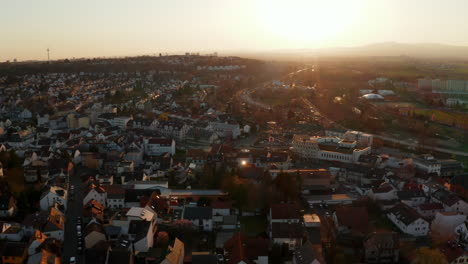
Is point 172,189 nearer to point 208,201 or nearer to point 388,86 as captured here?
point 208,201

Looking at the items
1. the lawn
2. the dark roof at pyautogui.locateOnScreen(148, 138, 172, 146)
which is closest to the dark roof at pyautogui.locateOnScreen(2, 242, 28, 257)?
the lawn

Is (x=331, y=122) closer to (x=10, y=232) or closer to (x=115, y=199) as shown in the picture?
(x=115, y=199)

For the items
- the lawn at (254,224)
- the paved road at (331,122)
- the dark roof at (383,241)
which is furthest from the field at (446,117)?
the lawn at (254,224)

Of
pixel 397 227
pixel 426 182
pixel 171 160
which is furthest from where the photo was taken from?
pixel 171 160

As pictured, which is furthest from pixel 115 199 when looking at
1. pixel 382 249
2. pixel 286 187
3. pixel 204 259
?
pixel 382 249

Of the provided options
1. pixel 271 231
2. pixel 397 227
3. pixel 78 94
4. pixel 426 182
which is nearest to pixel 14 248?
pixel 271 231

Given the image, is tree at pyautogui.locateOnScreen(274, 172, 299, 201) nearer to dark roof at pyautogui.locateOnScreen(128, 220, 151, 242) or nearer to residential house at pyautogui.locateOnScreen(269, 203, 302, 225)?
residential house at pyautogui.locateOnScreen(269, 203, 302, 225)

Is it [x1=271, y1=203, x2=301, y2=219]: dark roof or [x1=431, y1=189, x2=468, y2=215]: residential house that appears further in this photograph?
[x1=431, y1=189, x2=468, y2=215]: residential house
